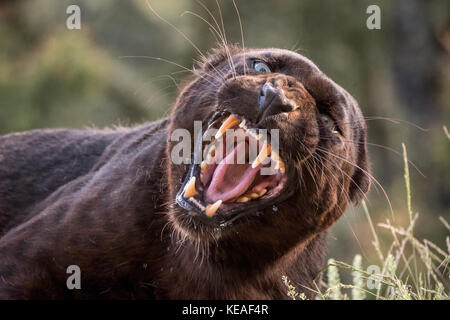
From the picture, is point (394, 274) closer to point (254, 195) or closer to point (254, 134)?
point (254, 195)

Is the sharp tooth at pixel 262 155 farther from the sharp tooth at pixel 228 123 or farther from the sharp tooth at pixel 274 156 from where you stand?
the sharp tooth at pixel 228 123

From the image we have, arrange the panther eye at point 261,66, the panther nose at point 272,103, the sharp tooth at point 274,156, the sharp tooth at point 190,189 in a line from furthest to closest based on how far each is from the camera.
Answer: the panther eye at point 261,66
the sharp tooth at point 190,189
the sharp tooth at point 274,156
the panther nose at point 272,103

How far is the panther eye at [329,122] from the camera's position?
445 centimetres

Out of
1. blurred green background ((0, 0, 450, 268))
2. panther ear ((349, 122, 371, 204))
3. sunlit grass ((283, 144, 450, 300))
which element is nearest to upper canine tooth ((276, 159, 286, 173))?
sunlit grass ((283, 144, 450, 300))

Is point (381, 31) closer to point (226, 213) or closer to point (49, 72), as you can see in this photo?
point (49, 72)

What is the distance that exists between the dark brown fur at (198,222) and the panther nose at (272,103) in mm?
74

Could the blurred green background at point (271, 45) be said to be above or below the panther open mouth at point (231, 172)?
above

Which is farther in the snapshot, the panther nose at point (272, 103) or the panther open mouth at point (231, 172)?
the panther open mouth at point (231, 172)

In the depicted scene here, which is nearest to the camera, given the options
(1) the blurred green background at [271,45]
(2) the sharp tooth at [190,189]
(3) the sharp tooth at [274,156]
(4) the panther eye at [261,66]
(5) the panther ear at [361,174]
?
(3) the sharp tooth at [274,156]

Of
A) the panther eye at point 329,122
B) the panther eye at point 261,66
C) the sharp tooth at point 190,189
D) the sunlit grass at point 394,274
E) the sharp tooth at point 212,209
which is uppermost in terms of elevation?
the panther eye at point 261,66

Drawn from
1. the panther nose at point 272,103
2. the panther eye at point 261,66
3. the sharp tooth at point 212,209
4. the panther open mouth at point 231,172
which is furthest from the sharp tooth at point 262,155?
the panther eye at point 261,66

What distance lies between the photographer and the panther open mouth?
4.24 meters

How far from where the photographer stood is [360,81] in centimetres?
2330

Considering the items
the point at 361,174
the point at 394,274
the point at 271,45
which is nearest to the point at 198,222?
the point at 394,274
